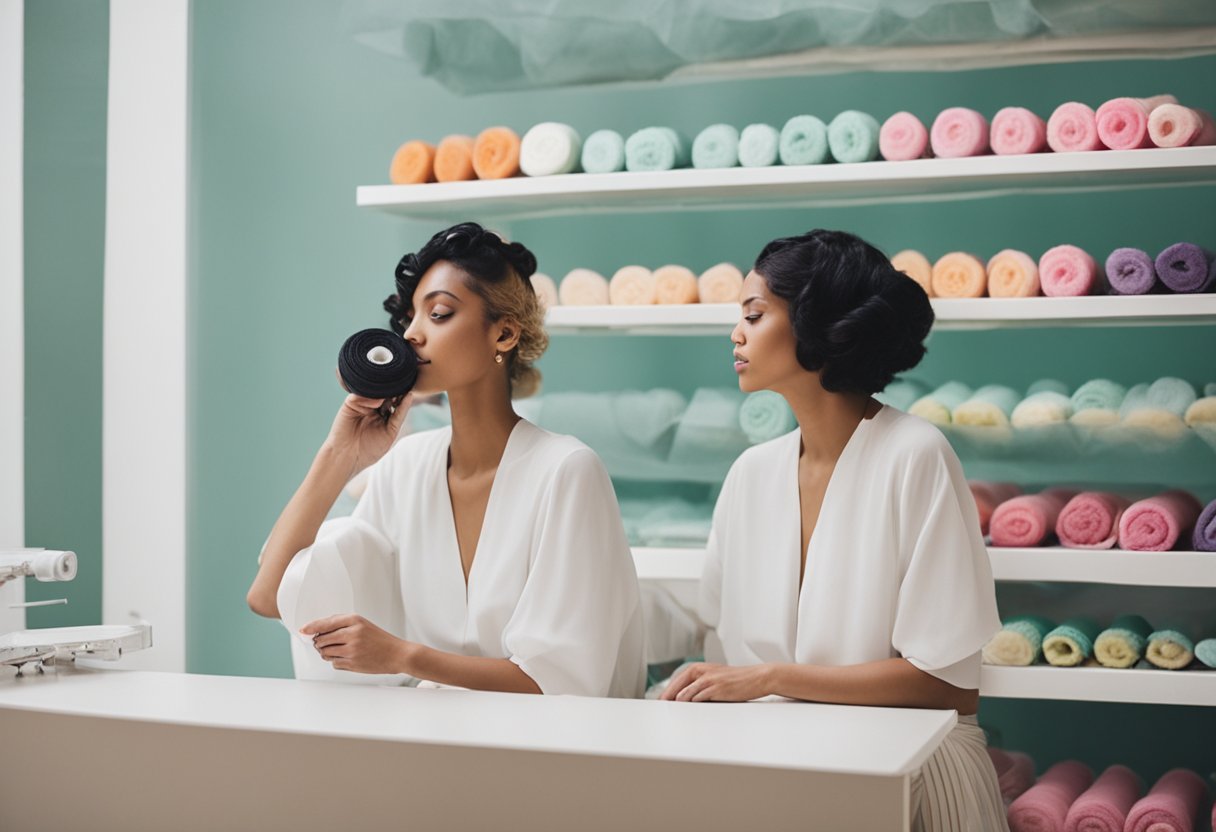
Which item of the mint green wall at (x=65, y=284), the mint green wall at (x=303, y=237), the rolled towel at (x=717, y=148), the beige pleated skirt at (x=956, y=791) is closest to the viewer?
the beige pleated skirt at (x=956, y=791)

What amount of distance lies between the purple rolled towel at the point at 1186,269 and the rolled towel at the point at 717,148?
839 millimetres

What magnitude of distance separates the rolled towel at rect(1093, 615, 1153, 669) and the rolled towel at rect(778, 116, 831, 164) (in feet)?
3.47

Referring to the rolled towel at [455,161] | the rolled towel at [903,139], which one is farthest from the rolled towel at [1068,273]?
the rolled towel at [455,161]

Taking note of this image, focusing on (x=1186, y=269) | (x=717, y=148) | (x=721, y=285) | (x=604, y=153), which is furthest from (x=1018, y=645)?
(x=604, y=153)

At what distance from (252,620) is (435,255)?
1590mm

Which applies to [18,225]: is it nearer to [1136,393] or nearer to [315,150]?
[315,150]

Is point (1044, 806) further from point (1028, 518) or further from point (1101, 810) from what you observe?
point (1028, 518)

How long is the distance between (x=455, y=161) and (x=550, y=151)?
0.72 feet

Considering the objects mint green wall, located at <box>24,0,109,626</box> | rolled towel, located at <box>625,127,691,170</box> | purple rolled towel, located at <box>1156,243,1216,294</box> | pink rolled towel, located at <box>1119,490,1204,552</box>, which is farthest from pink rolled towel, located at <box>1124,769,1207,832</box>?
mint green wall, located at <box>24,0,109,626</box>

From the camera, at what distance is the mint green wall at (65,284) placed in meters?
2.94

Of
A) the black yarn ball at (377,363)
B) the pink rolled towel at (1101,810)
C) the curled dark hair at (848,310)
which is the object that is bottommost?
the pink rolled towel at (1101,810)

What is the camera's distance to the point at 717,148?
2557 mm

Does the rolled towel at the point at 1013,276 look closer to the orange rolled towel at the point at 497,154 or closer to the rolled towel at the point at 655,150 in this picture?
the rolled towel at the point at 655,150

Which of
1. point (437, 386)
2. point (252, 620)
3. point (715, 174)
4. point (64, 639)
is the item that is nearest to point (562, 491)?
point (437, 386)
